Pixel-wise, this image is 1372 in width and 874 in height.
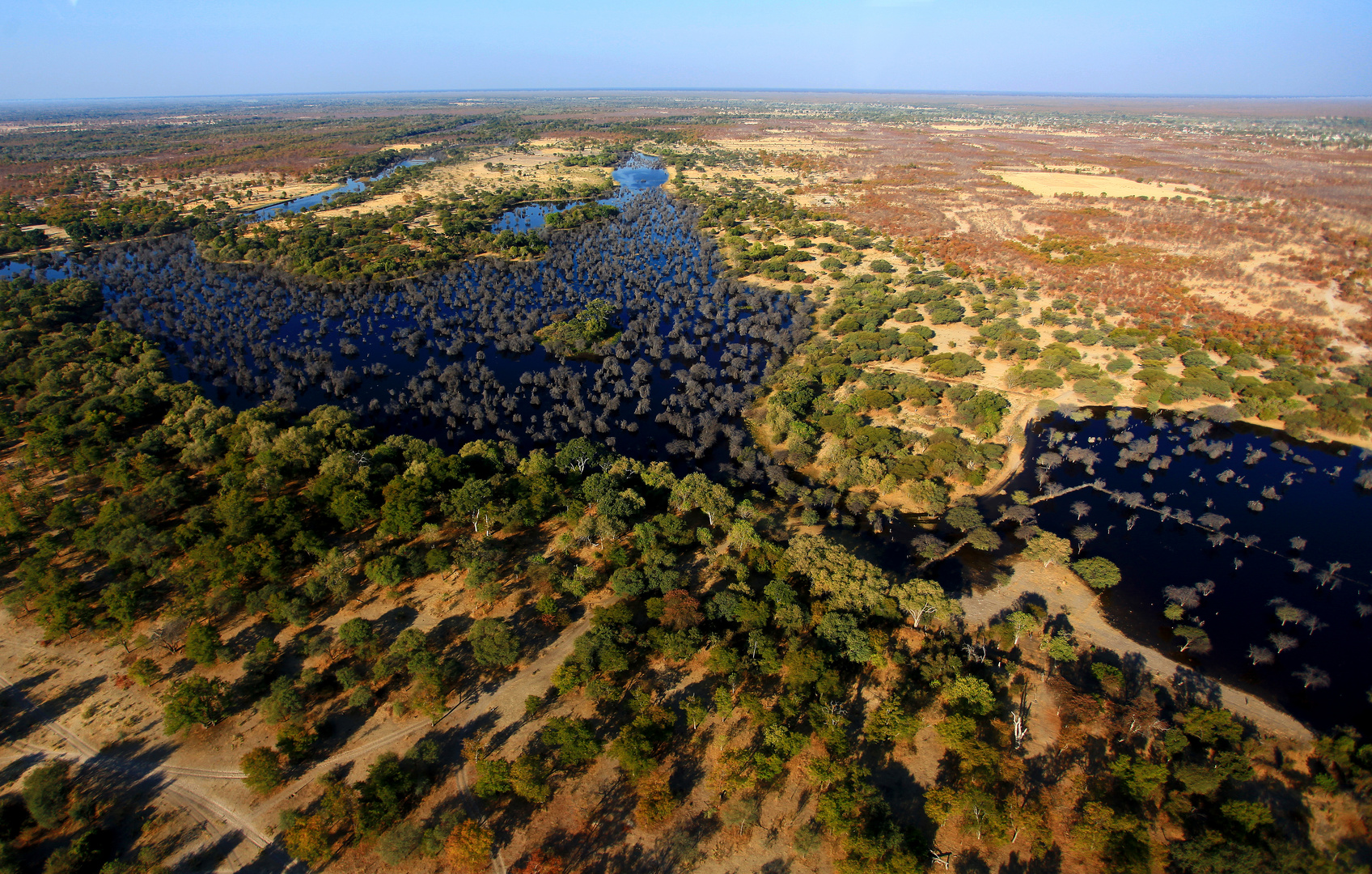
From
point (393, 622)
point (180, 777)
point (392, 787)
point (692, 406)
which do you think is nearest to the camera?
point (392, 787)

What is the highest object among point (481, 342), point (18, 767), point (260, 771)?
point (481, 342)

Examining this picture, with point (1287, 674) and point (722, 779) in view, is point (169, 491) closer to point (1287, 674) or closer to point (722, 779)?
point (722, 779)

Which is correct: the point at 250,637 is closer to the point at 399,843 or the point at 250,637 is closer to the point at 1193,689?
the point at 399,843

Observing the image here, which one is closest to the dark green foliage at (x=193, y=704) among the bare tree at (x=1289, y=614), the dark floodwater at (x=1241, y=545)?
the dark floodwater at (x=1241, y=545)

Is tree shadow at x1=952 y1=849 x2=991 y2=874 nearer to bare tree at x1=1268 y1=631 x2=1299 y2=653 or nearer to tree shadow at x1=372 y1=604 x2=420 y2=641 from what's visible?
bare tree at x1=1268 y1=631 x2=1299 y2=653

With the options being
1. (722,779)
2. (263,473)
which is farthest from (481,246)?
(722,779)

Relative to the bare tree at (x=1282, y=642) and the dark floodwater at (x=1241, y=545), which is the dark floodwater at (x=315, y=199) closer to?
the dark floodwater at (x=1241, y=545)

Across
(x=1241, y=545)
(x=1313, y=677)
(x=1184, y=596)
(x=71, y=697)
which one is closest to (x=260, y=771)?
(x=71, y=697)
